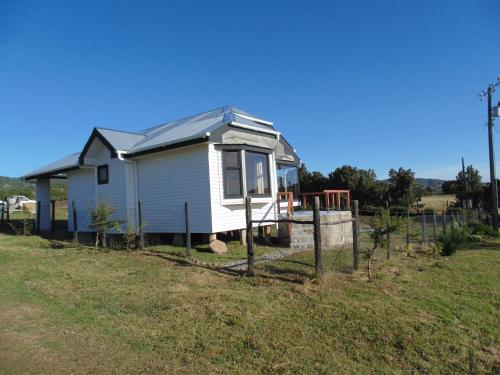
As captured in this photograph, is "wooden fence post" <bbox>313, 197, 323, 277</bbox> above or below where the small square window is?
below

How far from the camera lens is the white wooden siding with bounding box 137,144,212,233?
455 inches

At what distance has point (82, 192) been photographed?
53.1 feet

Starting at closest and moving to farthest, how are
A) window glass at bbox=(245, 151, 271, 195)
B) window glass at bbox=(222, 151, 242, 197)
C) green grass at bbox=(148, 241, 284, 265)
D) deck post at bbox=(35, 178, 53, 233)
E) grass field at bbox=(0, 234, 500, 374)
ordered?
grass field at bbox=(0, 234, 500, 374), green grass at bbox=(148, 241, 284, 265), window glass at bbox=(222, 151, 242, 197), window glass at bbox=(245, 151, 271, 195), deck post at bbox=(35, 178, 53, 233)

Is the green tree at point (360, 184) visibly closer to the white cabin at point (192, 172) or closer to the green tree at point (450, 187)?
the green tree at point (450, 187)

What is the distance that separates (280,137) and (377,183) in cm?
2156

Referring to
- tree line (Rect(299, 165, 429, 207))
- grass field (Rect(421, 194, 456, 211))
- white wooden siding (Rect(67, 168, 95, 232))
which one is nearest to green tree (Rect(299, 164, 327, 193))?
tree line (Rect(299, 165, 429, 207))

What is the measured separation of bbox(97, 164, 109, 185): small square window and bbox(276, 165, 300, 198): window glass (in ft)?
23.7

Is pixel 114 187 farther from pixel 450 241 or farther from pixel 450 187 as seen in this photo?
pixel 450 187

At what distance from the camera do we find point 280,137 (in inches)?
591

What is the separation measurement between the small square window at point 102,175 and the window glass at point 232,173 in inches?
211

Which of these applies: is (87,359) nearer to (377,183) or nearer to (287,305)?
(287,305)

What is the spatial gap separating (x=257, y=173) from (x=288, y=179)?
4747 millimetres

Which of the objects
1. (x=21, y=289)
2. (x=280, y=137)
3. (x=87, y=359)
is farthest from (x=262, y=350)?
(x=280, y=137)

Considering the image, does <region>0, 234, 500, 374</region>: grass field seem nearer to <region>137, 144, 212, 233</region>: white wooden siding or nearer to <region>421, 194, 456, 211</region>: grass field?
<region>137, 144, 212, 233</region>: white wooden siding
